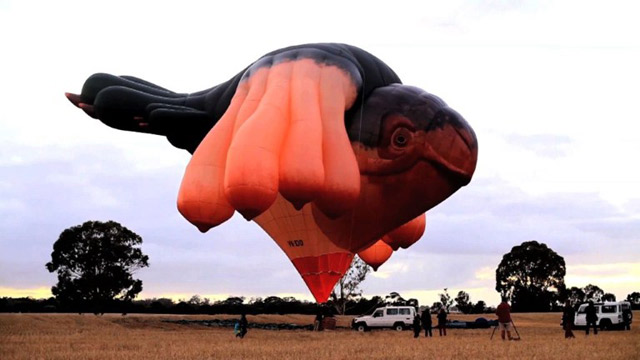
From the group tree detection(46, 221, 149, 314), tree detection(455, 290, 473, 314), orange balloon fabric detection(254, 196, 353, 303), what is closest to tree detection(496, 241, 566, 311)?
tree detection(455, 290, 473, 314)

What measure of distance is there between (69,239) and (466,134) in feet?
122

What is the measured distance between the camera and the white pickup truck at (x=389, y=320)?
2555cm

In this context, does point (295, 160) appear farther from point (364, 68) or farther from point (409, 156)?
point (364, 68)

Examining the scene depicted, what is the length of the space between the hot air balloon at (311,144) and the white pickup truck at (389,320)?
13.8 metres

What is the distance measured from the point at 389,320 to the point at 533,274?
3745 cm

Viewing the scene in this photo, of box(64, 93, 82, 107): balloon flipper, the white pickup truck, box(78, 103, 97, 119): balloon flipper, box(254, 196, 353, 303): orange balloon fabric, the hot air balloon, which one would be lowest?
the white pickup truck

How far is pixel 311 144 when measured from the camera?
8.72 meters

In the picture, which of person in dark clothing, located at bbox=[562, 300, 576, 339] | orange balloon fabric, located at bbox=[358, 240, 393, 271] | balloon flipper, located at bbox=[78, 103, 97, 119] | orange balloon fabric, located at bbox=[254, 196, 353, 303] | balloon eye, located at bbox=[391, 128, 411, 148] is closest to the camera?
balloon eye, located at bbox=[391, 128, 411, 148]

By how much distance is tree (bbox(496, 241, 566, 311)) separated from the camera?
195 feet

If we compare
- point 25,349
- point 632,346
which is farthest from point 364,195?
point 25,349

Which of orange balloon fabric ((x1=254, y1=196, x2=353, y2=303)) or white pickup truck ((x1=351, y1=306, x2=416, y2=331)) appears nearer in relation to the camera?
orange balloon fabric ((x1=254, y1=196, x2=353, y2=303))

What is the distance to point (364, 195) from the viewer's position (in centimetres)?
1033

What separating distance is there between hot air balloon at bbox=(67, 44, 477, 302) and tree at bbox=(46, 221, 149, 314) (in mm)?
32231

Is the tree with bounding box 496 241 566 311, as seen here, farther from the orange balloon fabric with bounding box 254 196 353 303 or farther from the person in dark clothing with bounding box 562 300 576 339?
the orange balloon fabric with bounding box 254 196 353 303
